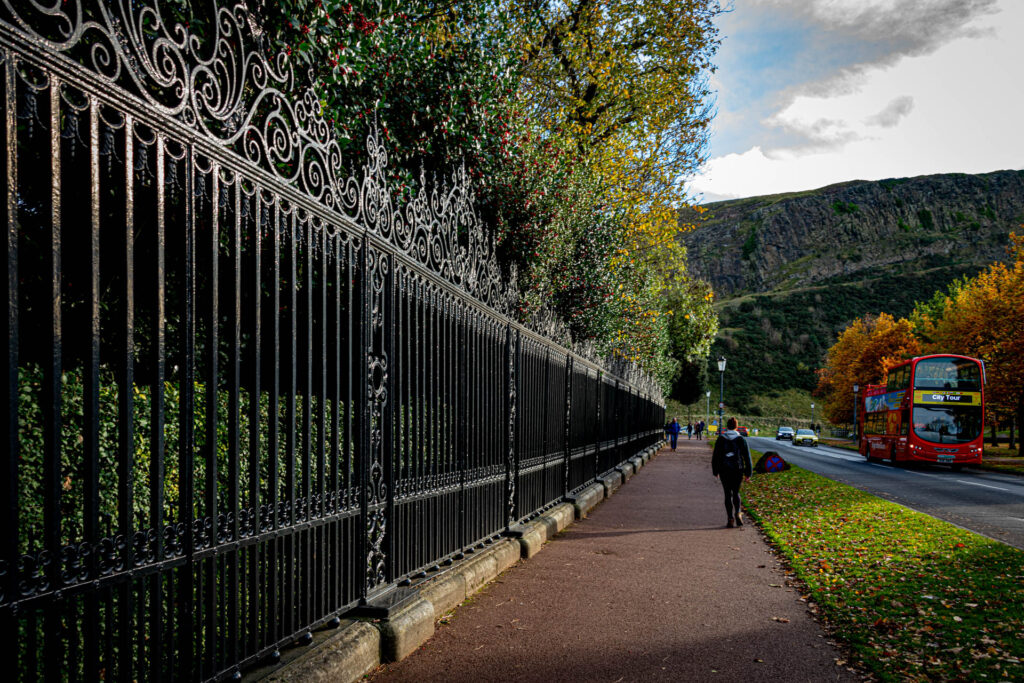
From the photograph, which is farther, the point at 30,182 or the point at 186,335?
the point at 30,182

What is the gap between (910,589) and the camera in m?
6.95

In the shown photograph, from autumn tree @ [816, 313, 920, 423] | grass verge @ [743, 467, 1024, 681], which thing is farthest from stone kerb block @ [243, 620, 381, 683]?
autumn tree @ [816, 313, 920, 423]

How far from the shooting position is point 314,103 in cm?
393

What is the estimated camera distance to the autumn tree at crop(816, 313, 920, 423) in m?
61.3

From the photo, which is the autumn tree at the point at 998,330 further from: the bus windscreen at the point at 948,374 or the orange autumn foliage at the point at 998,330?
the bus windscreen at the point at 948,374

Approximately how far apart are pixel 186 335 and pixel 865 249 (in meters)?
183

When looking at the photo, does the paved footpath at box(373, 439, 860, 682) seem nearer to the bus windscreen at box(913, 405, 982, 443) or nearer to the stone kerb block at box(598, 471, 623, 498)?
the stone kerb block at box(598, 471, 623, 498)

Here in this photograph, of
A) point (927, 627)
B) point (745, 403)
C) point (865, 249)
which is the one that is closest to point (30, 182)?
point (927, 627)

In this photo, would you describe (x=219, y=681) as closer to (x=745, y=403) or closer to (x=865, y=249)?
(x=745, y=403)

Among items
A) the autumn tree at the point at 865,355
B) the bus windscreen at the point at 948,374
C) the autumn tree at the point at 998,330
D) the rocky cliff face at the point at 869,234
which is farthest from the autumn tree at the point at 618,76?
the rocky cliff face at the point at 869,234

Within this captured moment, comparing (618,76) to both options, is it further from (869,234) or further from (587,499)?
(869,234)

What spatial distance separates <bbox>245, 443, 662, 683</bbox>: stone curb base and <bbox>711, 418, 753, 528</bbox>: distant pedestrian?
172 inches

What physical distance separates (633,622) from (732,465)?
19.9ft

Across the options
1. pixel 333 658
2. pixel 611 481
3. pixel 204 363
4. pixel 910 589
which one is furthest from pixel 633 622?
pixel 611 481
